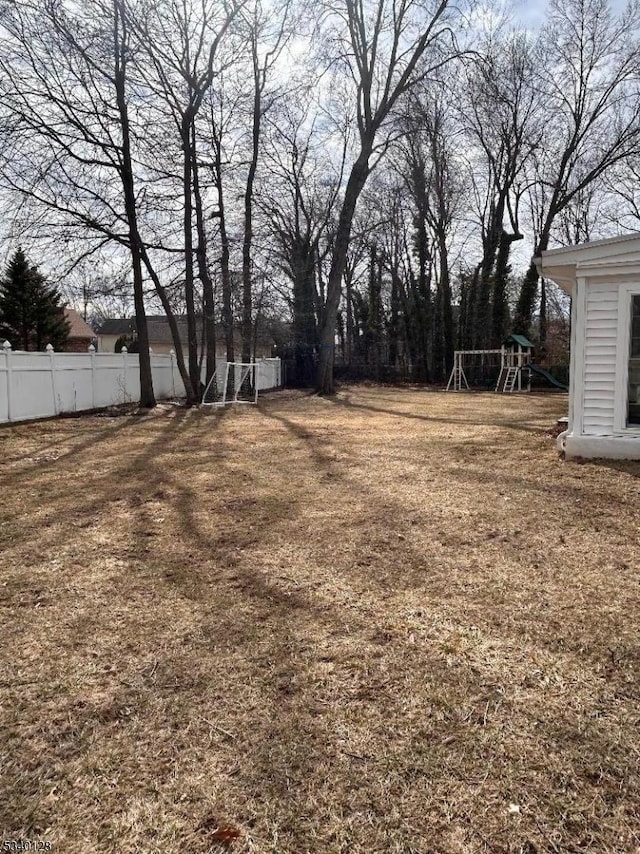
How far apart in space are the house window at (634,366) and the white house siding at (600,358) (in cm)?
15

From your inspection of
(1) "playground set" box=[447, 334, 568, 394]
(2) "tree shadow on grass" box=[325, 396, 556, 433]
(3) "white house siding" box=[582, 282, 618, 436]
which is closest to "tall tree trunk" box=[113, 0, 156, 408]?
(2) "tree shadow on grass" box=[325, 396, 556, 433]

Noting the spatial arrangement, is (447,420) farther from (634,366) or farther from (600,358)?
(634,366)

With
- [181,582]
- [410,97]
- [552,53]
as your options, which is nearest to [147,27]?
[410,97]

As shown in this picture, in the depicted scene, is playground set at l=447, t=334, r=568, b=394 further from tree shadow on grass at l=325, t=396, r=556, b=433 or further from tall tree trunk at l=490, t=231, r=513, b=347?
tree shadow on grass at l=325, t=396, r=556, b=433

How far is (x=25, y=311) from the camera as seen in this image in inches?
887

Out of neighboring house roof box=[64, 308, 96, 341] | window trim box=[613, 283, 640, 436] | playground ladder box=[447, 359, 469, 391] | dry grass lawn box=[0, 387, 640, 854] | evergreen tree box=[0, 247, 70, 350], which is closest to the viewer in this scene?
dry grass lawn box=[0, 387, 640, 854]

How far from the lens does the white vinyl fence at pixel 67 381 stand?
31.6 ft

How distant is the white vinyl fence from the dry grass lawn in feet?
19.4

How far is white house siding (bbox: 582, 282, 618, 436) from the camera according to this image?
218 inches

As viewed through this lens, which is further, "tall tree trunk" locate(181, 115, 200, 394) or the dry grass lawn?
"tall tree trunk" locate(181, 115, 200, 394)

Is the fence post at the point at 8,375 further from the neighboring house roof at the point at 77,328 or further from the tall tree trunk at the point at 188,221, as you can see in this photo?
the neighboring house roof at the point at 77,328

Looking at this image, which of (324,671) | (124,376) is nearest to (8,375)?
(124,376)

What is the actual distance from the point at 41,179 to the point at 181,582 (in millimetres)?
10185

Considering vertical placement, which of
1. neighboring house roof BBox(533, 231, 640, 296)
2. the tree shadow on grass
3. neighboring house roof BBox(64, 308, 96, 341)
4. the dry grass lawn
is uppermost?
neighboring house roof BBox(64, 308, 96, 341)
